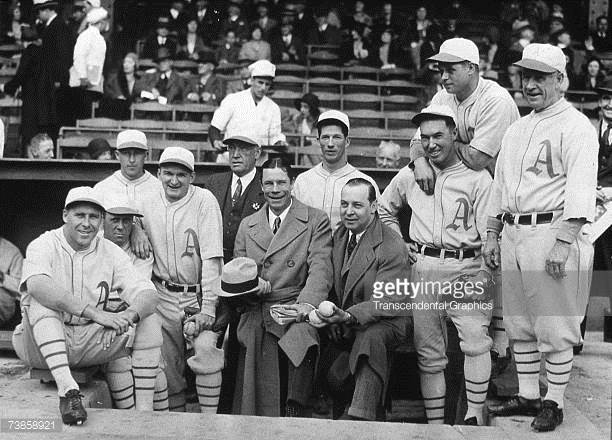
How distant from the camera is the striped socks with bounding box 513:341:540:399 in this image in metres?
5.19

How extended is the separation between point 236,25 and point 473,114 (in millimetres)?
8892

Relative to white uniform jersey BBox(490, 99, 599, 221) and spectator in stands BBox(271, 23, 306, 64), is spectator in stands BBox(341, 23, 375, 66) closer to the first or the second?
spectator in stands BBox(271, 23, 306, 64)

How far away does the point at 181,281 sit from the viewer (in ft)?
20.7

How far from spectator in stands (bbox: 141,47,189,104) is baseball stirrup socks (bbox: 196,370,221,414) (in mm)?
7037

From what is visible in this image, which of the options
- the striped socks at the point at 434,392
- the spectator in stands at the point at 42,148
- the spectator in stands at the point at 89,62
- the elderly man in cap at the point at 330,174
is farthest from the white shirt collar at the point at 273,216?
the spectator in stands at the point at 89,62

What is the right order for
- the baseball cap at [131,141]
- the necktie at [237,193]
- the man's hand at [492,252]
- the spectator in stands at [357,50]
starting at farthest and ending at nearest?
the spectator in stands at [357,50], the necktie at [237,193], the baseball cap at [131,141], the man's hand at [492,252]

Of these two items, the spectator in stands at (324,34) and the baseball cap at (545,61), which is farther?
the spectator in stands at (324,34)

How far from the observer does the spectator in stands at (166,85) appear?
12609 millimetres

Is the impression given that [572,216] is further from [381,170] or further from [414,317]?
[381,170]

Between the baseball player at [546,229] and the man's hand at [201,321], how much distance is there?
1963mm

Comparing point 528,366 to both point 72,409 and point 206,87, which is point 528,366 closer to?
point 72,409

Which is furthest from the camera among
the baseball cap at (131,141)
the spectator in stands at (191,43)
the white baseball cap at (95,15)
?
the spectator in stands at (191,43)

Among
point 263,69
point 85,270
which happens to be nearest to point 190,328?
point 85,270

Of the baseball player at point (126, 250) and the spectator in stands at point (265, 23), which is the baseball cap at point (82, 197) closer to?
the baseball player at point (126, 250)
